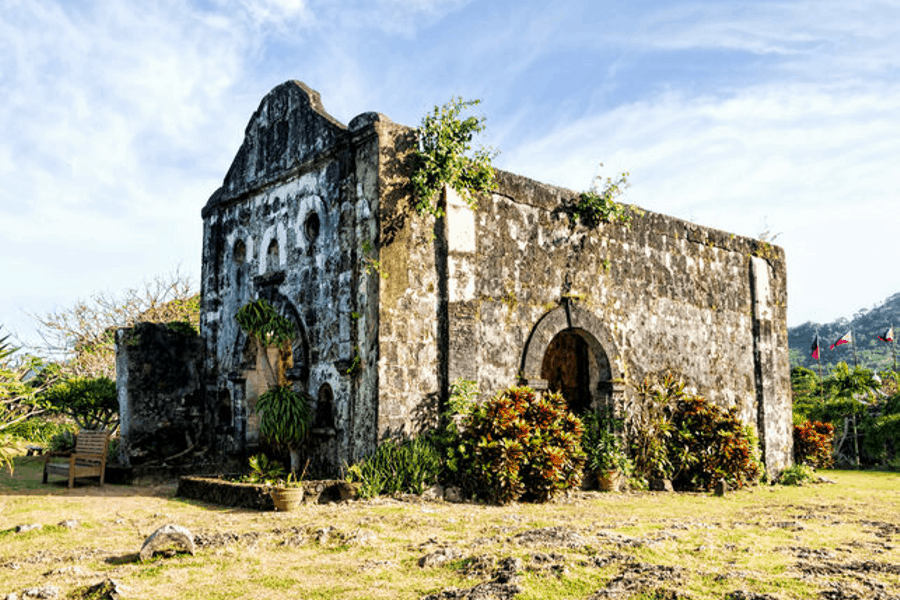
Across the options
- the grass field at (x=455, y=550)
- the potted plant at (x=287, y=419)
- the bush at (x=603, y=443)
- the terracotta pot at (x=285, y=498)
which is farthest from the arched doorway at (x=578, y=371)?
the terracotta pot at (x=285, y=498)

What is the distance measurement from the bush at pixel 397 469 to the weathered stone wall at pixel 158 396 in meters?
4.28

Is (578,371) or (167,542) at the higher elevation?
(578,371)

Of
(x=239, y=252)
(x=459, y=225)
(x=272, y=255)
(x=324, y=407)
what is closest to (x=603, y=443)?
(x=459, y=225)

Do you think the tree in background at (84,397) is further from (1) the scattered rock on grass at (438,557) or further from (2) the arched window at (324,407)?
(1) the scattered rock on grass at (438,557)

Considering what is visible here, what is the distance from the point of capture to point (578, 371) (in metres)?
11.7

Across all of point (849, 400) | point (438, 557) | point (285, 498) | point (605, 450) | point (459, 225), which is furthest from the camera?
point (849, 400)

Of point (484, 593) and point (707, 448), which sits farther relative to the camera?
point (707, 448)

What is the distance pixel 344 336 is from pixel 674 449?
198 inches

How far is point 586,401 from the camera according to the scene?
1058cm

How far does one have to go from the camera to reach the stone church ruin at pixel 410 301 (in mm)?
8445

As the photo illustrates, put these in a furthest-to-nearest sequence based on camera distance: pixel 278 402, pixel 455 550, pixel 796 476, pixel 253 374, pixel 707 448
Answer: pixel 796 476
pixel 253 374
pixel 707 448
pixel 278 402
pixel 455 550

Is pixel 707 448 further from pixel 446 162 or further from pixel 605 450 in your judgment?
pixel 446 162

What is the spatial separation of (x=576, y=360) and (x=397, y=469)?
190 inches

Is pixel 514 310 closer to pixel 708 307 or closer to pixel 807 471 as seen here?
pixel 708 307
